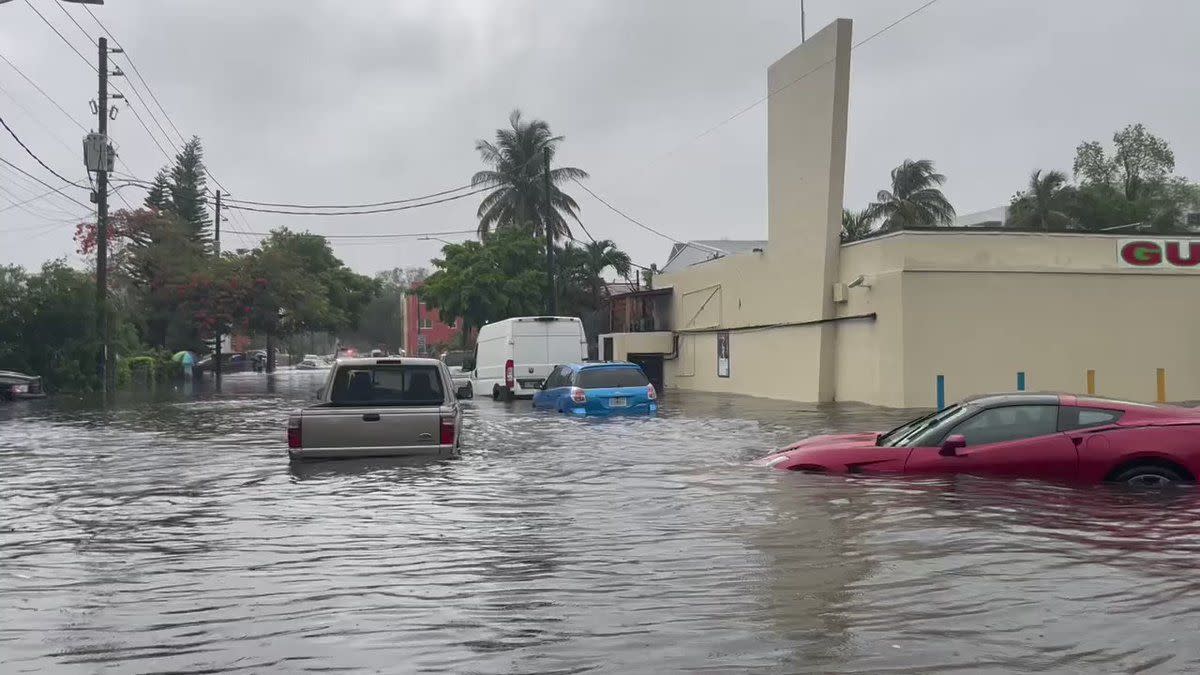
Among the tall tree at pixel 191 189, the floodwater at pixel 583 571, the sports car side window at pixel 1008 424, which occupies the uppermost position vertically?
the tall tree at pixel 191 189

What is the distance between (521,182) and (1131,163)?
3676 cm

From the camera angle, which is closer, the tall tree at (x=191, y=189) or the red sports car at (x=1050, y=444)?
the red sports car at (x=1050, y=444)

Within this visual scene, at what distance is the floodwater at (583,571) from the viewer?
5.84 meters

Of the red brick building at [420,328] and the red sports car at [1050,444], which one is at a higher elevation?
the red brick building at [420,328]

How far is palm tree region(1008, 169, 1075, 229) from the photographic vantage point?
204 ft

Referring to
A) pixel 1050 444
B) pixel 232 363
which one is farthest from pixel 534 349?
pixel 232 363

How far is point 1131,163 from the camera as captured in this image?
231 feet

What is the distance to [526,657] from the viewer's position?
5.75m

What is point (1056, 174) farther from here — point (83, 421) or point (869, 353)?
point (83, 421)

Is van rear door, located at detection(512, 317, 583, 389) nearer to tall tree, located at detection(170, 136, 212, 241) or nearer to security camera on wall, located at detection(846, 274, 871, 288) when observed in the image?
security camera on wall, located at detection(846, 274, 871, 288)

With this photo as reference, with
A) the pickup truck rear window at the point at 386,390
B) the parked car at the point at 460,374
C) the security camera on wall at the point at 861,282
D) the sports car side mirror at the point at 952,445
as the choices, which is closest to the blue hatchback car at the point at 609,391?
the parked car at the point at 460,374

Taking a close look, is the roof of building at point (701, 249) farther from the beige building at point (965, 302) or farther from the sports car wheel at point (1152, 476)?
the sports car wheel at point (1152, 476)

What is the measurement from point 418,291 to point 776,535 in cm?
5107

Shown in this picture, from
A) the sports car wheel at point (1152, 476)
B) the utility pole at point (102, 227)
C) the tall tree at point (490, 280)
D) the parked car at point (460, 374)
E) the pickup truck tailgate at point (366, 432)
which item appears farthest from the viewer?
the tall tree at point (490, 280)
